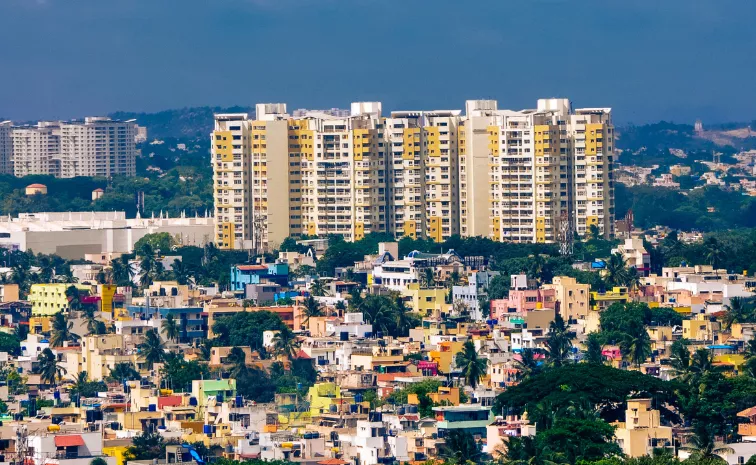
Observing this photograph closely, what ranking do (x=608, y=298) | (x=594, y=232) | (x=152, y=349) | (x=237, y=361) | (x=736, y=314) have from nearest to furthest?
1. (x=237, y=361)
2. (x=152, y=349)
3. (x=736, y=314)
4. (x=608, y=298)
5. (x=594, y=232)

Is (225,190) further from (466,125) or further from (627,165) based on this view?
(627,165)

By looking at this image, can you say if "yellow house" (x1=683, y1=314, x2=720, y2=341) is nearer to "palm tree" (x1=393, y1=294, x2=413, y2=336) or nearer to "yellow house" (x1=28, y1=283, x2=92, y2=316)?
"palm tree" (x1=393, y1=294, x2=413, y2=336)

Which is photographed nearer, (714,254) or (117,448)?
(117,448)

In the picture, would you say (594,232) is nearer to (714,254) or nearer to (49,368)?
(714,254)

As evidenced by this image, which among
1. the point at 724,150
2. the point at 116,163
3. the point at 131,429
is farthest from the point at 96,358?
the point at 724,150

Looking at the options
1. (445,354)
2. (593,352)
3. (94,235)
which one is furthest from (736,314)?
(94,235)
